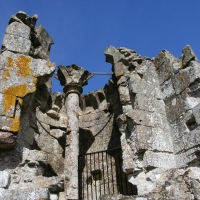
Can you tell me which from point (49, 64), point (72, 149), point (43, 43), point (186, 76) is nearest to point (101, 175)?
point (72, 149)

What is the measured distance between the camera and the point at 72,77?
8141mm

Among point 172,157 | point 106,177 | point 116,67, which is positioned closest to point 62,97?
point 116,67

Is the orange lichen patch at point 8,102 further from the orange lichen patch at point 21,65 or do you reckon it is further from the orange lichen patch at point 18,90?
the orange lichen patch at point 21,65

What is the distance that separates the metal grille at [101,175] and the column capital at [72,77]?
1925 mm

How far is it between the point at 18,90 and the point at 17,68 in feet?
1.71

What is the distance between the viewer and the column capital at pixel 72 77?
8055mm

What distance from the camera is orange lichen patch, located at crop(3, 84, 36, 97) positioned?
4.74 meters

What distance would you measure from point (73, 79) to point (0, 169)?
422cm

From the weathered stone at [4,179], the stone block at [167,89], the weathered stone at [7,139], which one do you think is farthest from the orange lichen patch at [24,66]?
the stone block at [167,89]

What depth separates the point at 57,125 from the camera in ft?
27.6

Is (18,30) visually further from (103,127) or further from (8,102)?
(103,127)

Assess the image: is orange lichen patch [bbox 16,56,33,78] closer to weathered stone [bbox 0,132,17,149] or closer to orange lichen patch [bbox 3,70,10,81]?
orange lichen patch [bbox 3,70,10,81]

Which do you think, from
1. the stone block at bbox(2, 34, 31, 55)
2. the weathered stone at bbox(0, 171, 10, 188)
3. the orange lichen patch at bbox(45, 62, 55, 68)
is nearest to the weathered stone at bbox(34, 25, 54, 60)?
the stone block at bbox(2, 34, 31, 55)

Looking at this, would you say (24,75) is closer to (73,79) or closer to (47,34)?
(47,34)
